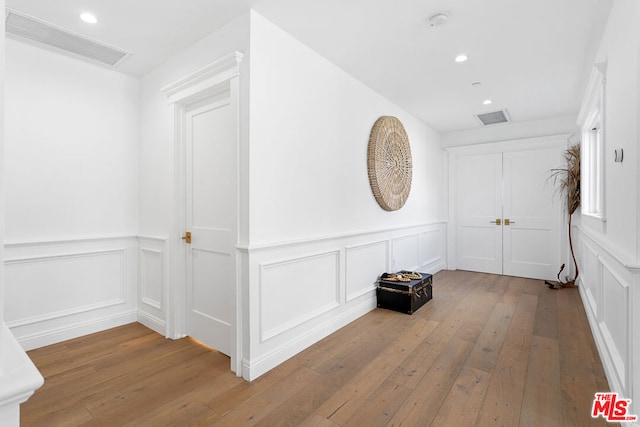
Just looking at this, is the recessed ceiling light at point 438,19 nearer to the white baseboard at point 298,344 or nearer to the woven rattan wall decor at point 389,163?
the woven rattan wall decor at point 389,163

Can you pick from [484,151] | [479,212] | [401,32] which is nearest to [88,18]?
[401,32]

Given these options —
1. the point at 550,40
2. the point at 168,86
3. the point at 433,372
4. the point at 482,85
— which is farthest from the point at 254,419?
the point at 482,85

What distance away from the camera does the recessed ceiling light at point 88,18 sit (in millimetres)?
2254

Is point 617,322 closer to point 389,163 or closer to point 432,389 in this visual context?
point 432,389

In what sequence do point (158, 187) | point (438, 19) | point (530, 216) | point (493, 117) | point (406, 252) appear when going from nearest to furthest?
1. point (438, 19)
2. point (158, 187)
3. point (406, 252)
4. point (493, 117)
5. point (530, 216)

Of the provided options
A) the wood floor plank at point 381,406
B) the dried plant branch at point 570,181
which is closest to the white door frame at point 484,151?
the dried plant branch at point 570,181

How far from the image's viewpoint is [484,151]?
5.41m

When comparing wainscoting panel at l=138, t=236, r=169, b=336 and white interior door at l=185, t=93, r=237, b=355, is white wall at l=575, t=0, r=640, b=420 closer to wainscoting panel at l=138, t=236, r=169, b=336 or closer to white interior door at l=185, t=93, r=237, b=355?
white interior door at l=185, t=93, r=237, b=355

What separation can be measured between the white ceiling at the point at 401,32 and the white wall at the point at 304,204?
23 cm

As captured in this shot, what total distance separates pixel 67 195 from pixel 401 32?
315 centimetres

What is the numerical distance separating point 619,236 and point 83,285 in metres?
4.17

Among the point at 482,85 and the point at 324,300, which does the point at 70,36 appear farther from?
the point at 482,85

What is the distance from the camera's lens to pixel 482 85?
356cm

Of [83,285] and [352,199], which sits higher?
[352,199]
